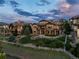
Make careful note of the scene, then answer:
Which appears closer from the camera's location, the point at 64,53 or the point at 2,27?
the point at 64,53

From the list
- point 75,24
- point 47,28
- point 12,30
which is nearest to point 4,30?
point 12,30

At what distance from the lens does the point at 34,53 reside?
6906 mm

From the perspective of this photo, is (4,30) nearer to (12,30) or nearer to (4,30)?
(4,30)

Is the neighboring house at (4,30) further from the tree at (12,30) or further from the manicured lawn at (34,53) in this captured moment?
the manicured lawn at (34,53)

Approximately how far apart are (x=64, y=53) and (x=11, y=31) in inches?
150

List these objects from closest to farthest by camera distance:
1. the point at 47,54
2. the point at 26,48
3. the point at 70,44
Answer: the point at 47,54, the point at 70,44, the point at 26,48

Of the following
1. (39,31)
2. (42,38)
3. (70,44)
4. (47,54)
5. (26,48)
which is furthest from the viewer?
(39,31)

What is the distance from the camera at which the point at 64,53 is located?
19.2 ft

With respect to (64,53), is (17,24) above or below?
above

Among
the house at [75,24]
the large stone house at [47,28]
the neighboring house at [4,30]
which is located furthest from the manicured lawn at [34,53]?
the house at [75,24]

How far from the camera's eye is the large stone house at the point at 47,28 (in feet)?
28.1

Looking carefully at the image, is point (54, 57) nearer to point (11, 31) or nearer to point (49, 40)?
point (49, 40)

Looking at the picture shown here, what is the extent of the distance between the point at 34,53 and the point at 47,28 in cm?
218

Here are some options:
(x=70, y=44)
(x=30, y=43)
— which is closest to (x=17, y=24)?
(x=30, y=43)
